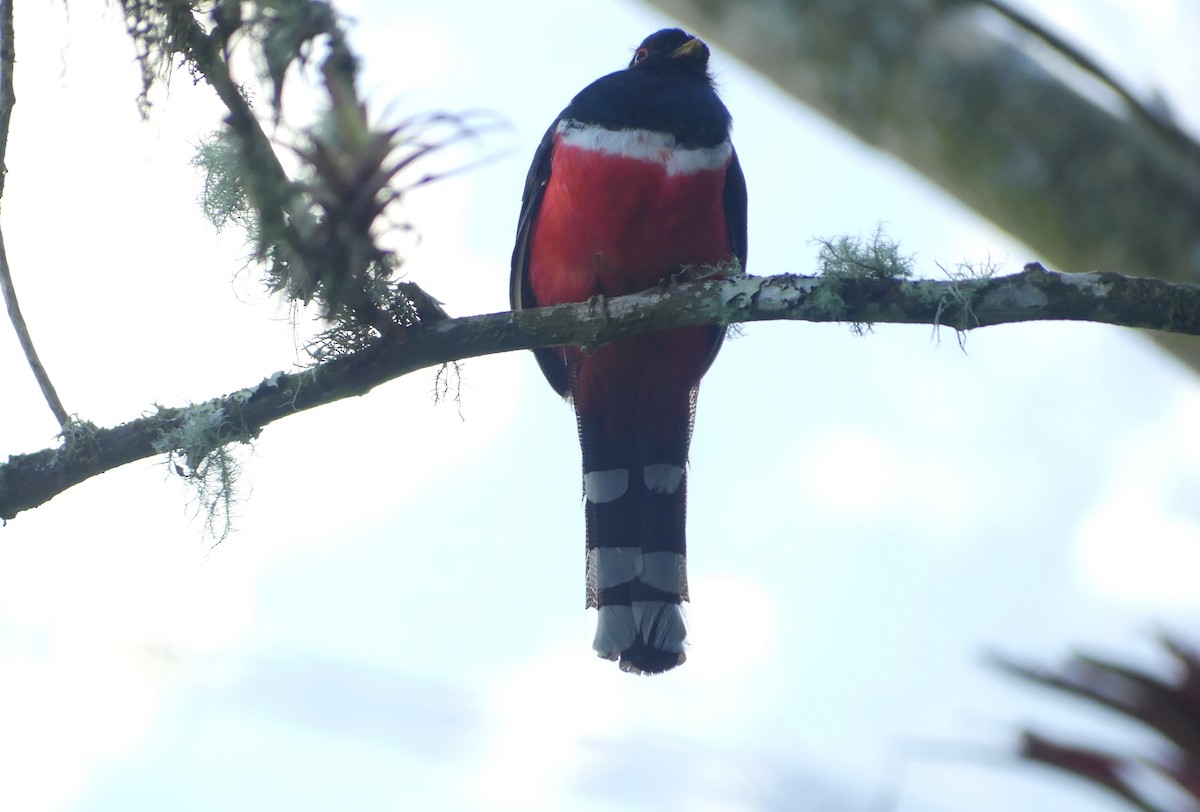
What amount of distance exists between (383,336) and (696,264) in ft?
4.00

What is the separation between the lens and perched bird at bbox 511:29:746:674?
3.60 meters

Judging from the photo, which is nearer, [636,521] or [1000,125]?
[636,521]

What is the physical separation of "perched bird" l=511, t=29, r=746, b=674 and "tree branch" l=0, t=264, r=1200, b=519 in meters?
0.75

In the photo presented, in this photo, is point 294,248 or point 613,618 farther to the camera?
point 613,618

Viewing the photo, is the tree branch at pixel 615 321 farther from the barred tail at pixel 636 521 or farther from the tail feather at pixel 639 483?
the barred tail at pixel 636 521

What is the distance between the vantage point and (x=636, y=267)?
11.8 feet

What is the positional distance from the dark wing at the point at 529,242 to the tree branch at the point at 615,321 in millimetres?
1211

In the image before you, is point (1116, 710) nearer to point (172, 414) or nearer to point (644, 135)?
point (172, 414)

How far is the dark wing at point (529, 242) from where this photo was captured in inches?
159

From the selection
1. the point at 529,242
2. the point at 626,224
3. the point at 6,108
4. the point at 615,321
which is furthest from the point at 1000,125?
the point at 6,108

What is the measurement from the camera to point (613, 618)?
3.91 metres

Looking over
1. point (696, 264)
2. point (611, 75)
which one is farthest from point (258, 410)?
point (611, 75)

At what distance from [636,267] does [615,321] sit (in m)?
0.81

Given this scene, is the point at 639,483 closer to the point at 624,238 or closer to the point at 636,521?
the point at 636,521
